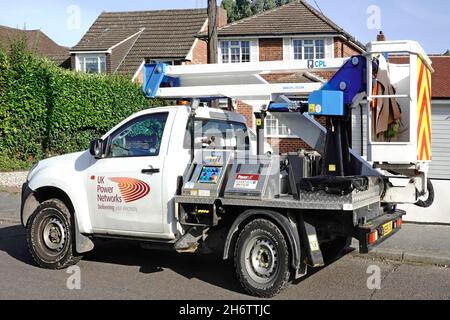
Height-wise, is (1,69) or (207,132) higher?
(1,69)

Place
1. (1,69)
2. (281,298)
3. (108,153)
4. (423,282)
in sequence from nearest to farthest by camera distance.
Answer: (281,298), (423,282), (108,153), (1,69)

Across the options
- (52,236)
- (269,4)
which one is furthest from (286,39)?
(269,4)

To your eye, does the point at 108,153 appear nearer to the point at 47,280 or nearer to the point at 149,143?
the point at 149,143

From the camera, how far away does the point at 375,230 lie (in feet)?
20.1

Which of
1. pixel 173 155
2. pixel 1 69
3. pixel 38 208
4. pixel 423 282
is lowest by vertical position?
pixel 423 282

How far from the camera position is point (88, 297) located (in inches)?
247

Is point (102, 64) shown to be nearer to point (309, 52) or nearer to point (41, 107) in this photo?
point (309, 52)

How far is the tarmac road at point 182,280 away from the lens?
250 inches

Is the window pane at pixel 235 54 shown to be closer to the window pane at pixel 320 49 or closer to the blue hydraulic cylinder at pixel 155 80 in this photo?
the window pane at pixel 320 49

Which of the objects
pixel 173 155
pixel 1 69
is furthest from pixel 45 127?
pixel 173 155

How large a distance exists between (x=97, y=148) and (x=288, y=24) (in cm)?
2032

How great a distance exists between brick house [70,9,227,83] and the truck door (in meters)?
23.8

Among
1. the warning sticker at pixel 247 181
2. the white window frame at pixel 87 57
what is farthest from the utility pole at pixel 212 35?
the white window frame at pixel 87 57

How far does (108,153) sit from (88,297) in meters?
2.02
